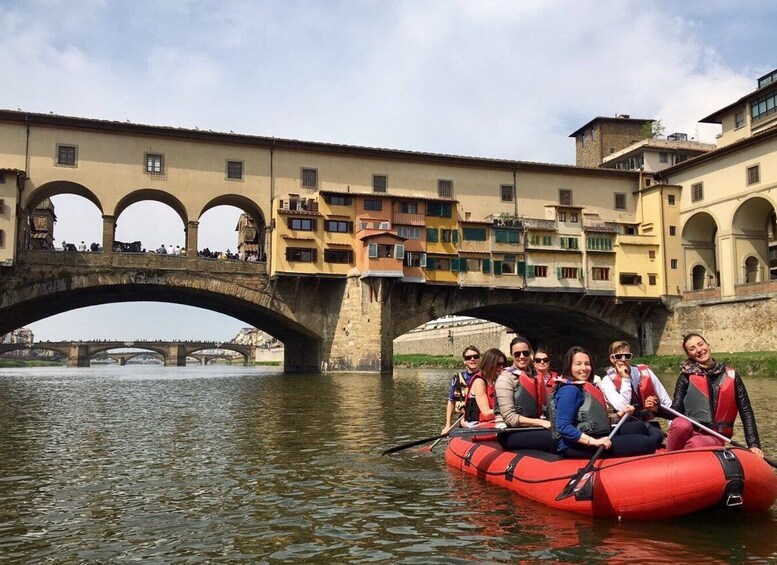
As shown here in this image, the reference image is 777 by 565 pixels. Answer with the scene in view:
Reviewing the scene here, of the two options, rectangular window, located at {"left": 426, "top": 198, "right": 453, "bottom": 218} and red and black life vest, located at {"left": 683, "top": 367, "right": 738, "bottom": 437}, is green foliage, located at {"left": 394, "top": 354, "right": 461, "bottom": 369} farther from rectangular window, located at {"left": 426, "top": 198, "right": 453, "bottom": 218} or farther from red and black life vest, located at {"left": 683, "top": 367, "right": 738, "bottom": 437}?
red and black life vest, located at {"left": 683, "top": 367, "right": 738, "bottom": 437}

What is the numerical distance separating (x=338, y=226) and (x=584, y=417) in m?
39.9

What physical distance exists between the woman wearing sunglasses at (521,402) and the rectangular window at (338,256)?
37.4 meters

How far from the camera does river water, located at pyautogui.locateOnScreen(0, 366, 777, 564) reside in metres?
7.66

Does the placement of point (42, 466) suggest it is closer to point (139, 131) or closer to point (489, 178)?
point (139, 131)

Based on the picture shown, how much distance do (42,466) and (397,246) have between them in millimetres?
35554

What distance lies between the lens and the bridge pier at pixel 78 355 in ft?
400

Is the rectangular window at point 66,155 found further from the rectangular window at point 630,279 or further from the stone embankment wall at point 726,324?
the stone embankment wall at point 726,324

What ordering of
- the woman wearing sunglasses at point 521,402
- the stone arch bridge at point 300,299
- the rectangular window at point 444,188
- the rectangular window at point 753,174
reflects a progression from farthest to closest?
1. the rectangular window at point 444,188
2. the rectangular window at point 753,174
3. the stone arch bridge at point 300,299
4. the woman wearing sunglasses at point 521,402

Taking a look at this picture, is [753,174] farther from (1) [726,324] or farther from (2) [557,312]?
(2) [557,312]

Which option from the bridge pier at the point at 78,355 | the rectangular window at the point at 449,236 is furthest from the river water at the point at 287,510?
the bridge pier at the point at 78,355

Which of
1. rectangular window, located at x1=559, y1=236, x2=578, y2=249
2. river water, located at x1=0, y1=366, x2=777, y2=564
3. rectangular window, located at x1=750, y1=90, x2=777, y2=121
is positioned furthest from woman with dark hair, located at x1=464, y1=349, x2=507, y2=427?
rectangular window, located at x1=750, y1=90, x2=777, y2=121

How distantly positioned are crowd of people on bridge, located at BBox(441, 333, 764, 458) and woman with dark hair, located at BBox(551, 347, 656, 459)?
0.01 m

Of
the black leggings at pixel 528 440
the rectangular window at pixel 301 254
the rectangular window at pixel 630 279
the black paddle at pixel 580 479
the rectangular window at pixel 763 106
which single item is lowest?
the black paddle at pixel 580 479

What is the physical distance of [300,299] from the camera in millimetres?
49094
